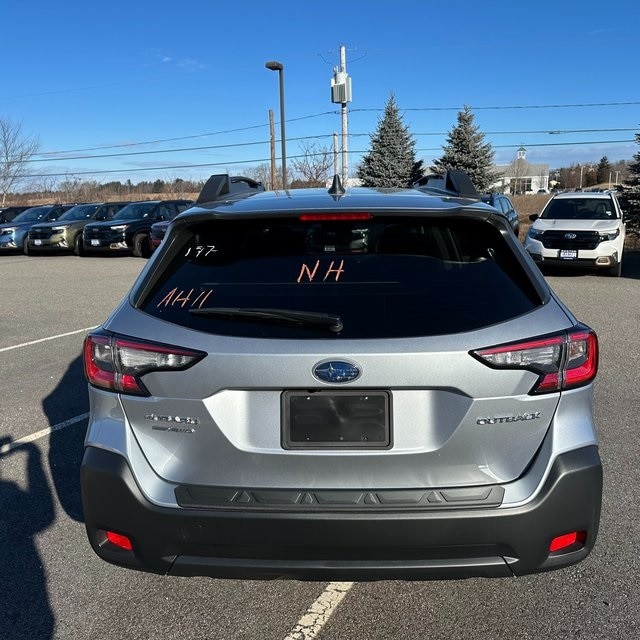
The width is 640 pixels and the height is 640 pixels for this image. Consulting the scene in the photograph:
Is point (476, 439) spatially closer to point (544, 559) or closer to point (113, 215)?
point (544, 559)

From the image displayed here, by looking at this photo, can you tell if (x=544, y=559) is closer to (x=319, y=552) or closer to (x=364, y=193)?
(x=319, y=552)

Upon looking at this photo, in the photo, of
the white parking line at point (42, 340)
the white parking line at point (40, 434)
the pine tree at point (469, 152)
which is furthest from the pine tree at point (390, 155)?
the white parking line at point (40, 434)

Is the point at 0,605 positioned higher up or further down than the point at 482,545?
further down

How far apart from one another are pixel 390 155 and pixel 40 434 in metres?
35.3

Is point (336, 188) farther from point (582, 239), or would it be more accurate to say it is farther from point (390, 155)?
point (390, 155)

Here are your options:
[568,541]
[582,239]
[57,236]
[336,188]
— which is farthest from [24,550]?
[57,236]

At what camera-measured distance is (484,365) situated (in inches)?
84.0

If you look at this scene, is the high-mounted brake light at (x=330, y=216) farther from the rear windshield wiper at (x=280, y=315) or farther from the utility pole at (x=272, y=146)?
the utility pole at (x=272, y=146)

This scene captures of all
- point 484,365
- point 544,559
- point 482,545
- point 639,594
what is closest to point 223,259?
point 484,365

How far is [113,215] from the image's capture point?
23156mm

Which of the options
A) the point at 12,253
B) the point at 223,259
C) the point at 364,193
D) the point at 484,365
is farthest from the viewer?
the point at 12,253

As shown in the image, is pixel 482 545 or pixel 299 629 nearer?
pixel 482 545

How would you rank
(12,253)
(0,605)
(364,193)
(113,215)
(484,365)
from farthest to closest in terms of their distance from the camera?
1. (12,253)
2. (113,215)
3. (364,193)
4. (0,605)
5. (484,365)

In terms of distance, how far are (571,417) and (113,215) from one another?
2300 centimetres
